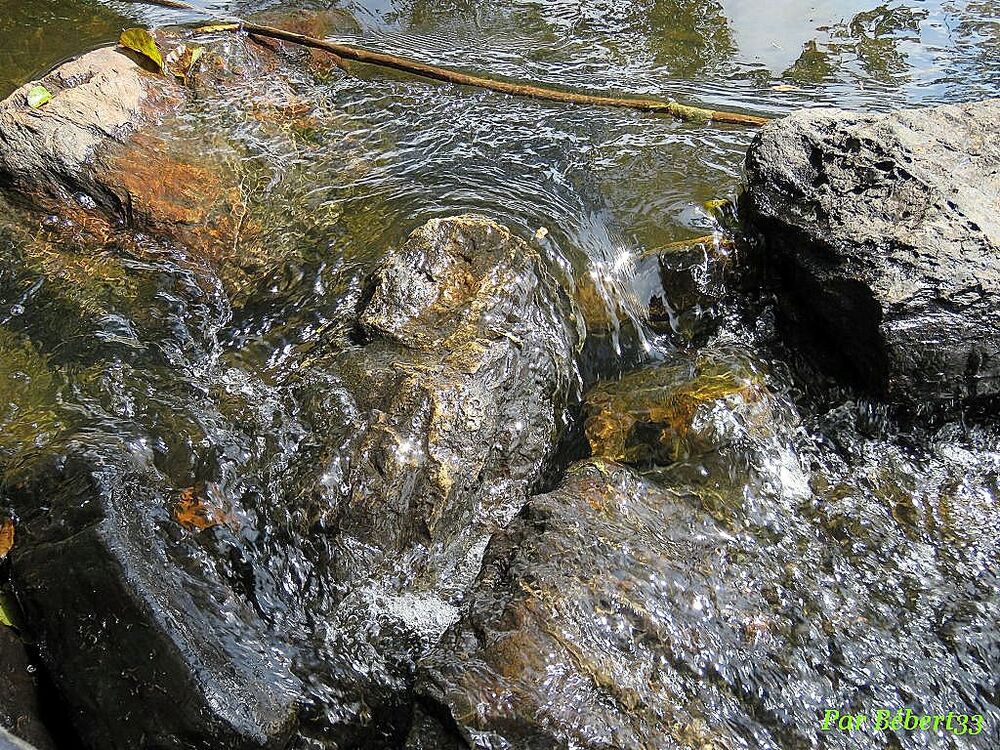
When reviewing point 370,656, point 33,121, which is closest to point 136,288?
point 33,121

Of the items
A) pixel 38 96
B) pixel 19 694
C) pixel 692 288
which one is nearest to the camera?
pixel 19 694

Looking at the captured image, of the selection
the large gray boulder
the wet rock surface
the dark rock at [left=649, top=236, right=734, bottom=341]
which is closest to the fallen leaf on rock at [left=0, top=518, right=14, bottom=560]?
the wet rock surface

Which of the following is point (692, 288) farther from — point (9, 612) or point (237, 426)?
point (9, 612)

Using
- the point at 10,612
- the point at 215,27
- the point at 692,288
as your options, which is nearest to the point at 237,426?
the point at 10,612

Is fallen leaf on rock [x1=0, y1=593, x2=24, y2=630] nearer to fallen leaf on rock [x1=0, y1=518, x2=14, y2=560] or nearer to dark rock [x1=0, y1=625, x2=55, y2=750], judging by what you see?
dark rock [x1=0, y1=625, x2=55, y2=750]

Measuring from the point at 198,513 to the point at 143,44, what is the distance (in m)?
3.66

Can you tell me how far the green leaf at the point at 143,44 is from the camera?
5.04 meters

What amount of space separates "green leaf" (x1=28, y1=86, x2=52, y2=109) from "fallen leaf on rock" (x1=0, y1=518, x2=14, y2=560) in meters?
2.66

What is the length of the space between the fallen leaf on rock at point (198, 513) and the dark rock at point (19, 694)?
674 millimetres

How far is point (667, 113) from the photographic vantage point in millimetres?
5371

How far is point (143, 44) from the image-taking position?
505cm

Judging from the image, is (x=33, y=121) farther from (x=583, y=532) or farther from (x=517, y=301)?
(x=583, y=532)

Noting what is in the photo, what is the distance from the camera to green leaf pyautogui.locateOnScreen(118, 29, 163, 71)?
5039mm

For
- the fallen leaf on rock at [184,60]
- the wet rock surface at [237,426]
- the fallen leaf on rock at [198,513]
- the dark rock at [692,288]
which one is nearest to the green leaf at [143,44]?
the fallen leaf on rock at [184,60]
